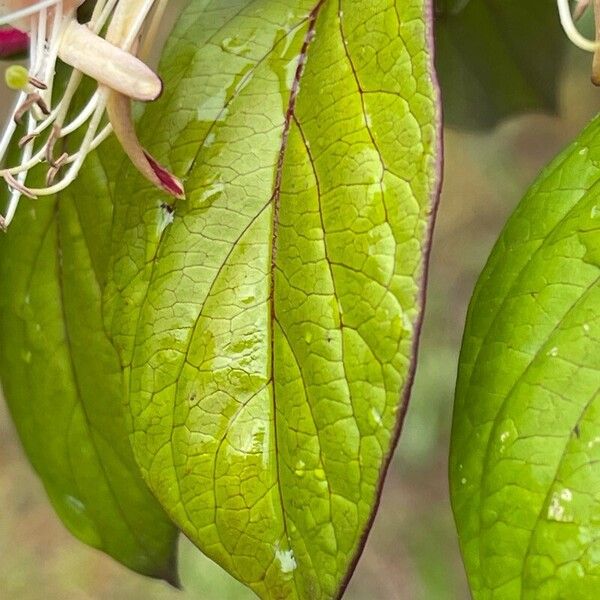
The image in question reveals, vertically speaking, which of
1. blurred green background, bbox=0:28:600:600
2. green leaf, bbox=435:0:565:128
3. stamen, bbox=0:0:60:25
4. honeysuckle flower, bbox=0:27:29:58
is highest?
stamen, bbox=0:0:60:25

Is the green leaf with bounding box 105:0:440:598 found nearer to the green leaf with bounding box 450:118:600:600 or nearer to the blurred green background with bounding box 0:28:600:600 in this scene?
the green leaf with bounding box 450:118:600:600

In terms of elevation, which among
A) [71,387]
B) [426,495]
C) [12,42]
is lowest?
[426,495]

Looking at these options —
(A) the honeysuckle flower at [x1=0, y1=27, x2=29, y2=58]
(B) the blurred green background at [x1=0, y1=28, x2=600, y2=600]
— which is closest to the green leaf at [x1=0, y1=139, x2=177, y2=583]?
(A) the honeysuckle flower at [x1=0, y1=27, x2=29, y2=58]

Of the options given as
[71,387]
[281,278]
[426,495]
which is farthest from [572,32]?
[426,495]

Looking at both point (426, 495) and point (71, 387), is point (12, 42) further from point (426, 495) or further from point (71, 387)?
point (426, 495)

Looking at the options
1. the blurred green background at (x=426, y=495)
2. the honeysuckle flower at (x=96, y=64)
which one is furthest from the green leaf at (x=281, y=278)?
the blurred green background at (x=426, y=495)

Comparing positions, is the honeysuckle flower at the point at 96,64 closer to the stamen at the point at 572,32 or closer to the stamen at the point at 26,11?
the stamen at the point at 26,11
